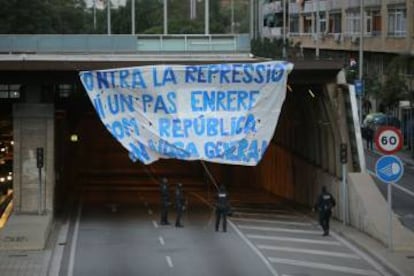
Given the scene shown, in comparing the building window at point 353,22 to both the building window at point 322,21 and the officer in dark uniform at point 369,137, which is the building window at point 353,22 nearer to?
the building window at point 322,21

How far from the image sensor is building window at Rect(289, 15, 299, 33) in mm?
102400

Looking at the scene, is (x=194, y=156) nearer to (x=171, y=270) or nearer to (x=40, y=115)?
(x=171, y=270)

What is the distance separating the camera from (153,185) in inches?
1933

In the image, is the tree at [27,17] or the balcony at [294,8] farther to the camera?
the balcony at [294,8]

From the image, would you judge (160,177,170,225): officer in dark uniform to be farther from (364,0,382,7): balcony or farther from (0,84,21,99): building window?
(364,0,382,7): balcony

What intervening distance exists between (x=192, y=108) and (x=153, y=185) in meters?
23.1

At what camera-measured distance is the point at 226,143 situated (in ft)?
84.1

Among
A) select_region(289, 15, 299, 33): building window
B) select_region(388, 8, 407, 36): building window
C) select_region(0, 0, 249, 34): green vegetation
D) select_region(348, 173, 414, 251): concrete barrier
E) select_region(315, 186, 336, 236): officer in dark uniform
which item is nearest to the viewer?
select_region(348, 173, 414, 251): concrete barrier

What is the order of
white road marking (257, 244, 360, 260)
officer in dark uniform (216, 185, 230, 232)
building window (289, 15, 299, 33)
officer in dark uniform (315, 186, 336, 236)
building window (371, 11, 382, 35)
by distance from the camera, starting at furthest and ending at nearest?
building window (289, 15, 299, 33), building window (371, 11, 382, 35), officer in dark uniform (216, 185, 230, 232), officer in dark uniform (315, 186, 336, 236), white road marking (257, 244, 360, 260)

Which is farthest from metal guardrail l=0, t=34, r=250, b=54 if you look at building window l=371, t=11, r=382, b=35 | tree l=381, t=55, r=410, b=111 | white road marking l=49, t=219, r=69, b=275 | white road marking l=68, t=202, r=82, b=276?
building window l=371, t=11, r=382, b=35

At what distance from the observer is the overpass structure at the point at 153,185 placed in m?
29.3

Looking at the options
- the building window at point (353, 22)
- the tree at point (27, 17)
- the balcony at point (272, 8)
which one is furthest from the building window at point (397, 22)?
the balcony at point (272, 8)

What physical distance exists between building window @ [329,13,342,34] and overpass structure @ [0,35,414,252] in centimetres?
3906

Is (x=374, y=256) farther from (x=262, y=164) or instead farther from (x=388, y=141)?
(x=262, y=164)
